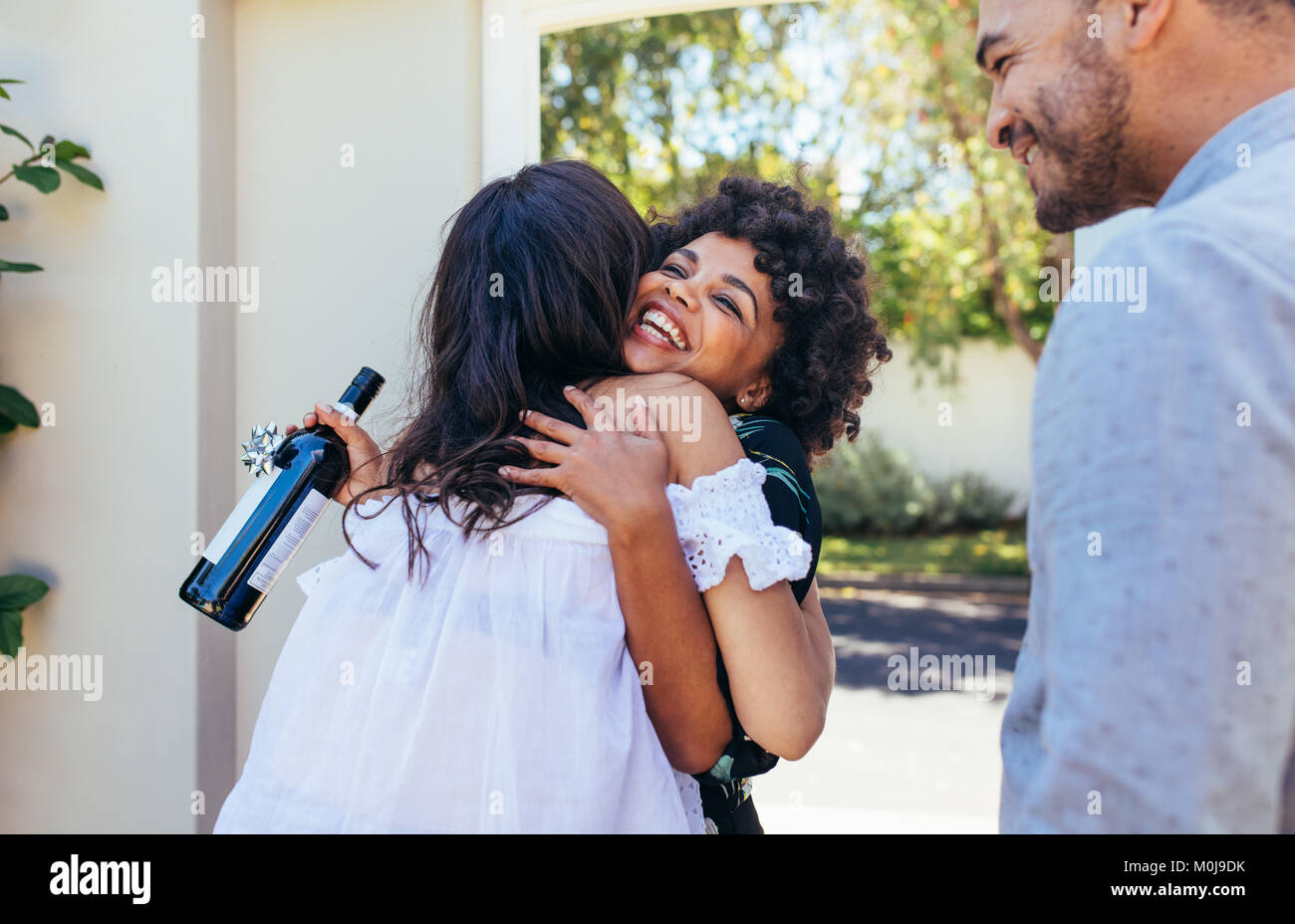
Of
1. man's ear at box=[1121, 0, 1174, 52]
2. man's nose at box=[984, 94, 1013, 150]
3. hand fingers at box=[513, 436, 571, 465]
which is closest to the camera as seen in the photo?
man's ear at box=[1121, 0, 1174, 52]

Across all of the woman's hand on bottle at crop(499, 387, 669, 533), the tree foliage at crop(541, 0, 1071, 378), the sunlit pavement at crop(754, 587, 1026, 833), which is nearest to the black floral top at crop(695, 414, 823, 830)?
the woman's hand on bottle at crop(499, 387, 669, 533)

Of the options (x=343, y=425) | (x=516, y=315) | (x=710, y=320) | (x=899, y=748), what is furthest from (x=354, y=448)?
(x=899, y=748)

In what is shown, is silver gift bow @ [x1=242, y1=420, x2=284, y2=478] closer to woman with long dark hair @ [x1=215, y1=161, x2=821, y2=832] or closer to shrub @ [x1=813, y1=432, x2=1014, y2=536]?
woman with long dark hair @ [x1=215, y1=161, x2=821, y2=832]

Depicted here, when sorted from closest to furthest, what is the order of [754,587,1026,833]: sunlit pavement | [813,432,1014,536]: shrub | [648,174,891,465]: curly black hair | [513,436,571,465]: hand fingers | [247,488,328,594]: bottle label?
[513,436,571,465]: hand fingers → [247,488,328,594]: bottle label → [648,174,891,465]: curly black hair → [754,587,1026,833]: sunlit pavement → [813,432,1014,536]: shrub

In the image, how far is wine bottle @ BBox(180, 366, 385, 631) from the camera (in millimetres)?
1739

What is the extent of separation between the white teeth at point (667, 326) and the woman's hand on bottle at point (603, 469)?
0.25m

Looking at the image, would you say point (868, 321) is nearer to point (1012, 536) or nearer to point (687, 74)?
point (687, 74)

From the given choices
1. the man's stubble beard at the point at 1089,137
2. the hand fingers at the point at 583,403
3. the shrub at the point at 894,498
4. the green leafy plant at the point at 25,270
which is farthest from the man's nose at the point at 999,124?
the shrub at the point at 894,498

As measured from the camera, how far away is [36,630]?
2.58 metres

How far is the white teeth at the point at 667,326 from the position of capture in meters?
1.78

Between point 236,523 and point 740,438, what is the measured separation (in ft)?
3.05

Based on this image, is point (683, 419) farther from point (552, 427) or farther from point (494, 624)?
point (494, 624)

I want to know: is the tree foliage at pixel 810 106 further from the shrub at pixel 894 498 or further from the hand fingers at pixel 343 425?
the hand fingers at pixel 343 425
